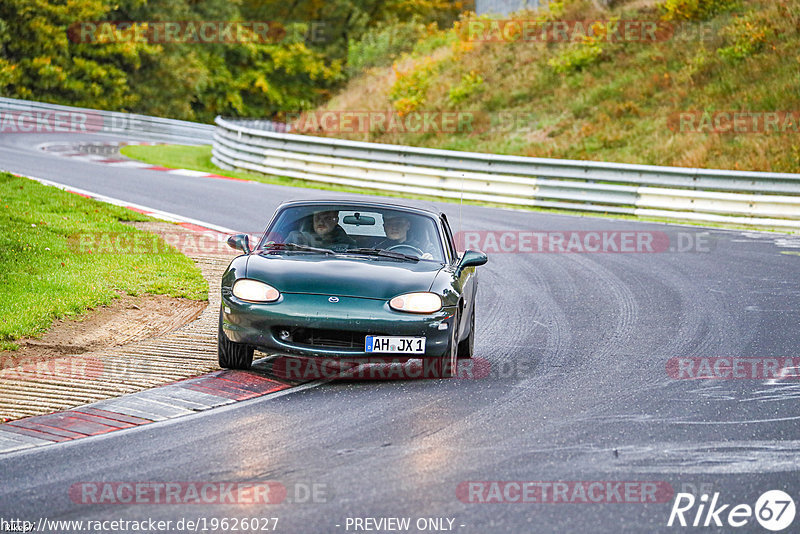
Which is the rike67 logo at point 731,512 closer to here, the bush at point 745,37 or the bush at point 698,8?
the bush at point 745,37

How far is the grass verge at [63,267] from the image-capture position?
973 cm

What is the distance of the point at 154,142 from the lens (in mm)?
36938

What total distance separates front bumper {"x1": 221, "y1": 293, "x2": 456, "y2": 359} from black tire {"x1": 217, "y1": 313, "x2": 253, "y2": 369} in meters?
0.22

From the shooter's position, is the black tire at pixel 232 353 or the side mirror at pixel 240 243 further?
the side mirror at pixel 240 243

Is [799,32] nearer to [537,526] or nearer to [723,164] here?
[723,164]

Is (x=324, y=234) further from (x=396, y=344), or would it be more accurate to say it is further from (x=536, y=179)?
(x=536, y=179)

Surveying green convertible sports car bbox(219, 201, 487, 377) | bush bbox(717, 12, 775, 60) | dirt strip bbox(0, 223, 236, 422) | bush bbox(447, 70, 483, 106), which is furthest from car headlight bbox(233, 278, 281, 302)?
bush bbox(447, 70, 483, 106)

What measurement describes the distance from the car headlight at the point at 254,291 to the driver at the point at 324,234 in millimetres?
1030

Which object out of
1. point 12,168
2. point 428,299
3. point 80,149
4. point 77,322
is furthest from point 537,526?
point 80,149

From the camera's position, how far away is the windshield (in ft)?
29.2

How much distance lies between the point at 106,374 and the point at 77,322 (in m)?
1.96

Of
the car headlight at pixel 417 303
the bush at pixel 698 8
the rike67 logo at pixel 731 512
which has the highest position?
the bush at pixel 698 8

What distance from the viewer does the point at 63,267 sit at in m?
11.7

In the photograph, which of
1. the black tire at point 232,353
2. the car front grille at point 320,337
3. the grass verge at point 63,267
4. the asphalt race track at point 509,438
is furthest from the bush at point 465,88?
the car front grille at point 320,337
